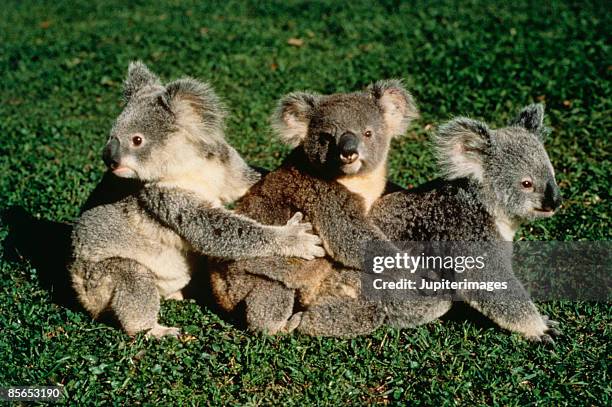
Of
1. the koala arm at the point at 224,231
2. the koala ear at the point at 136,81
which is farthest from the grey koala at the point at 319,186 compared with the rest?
the koala ear at the point at 136,81

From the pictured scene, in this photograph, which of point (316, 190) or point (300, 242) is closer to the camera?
point (300, 242)

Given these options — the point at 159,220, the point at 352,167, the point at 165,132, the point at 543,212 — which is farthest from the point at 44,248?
the point at 543,212

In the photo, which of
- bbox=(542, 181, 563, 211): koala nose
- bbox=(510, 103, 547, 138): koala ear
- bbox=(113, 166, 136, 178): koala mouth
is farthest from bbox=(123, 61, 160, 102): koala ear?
bbox=(542, 181, 563, 211): koala nose

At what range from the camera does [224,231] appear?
5.19 meters

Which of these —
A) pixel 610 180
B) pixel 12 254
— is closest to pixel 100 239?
pixel 12 254

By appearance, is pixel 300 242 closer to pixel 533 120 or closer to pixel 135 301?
pixel 135 301

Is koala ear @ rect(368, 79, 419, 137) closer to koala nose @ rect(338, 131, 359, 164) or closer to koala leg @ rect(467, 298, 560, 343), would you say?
koala nose @ rect(338, 131, 359, 164)

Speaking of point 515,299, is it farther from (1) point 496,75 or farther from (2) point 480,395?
(1) point 496,75

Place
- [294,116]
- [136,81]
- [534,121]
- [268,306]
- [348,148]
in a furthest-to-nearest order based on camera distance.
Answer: [136,81] < [294,116] < [534,121] < [268,306] < [348,148]

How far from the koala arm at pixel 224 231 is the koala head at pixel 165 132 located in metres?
0.24

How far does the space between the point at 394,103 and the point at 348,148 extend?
993 millimetres

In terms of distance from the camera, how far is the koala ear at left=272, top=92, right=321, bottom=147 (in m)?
5.61

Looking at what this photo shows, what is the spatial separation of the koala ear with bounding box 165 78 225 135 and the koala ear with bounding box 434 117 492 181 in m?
1.80

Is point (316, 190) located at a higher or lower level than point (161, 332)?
higher
